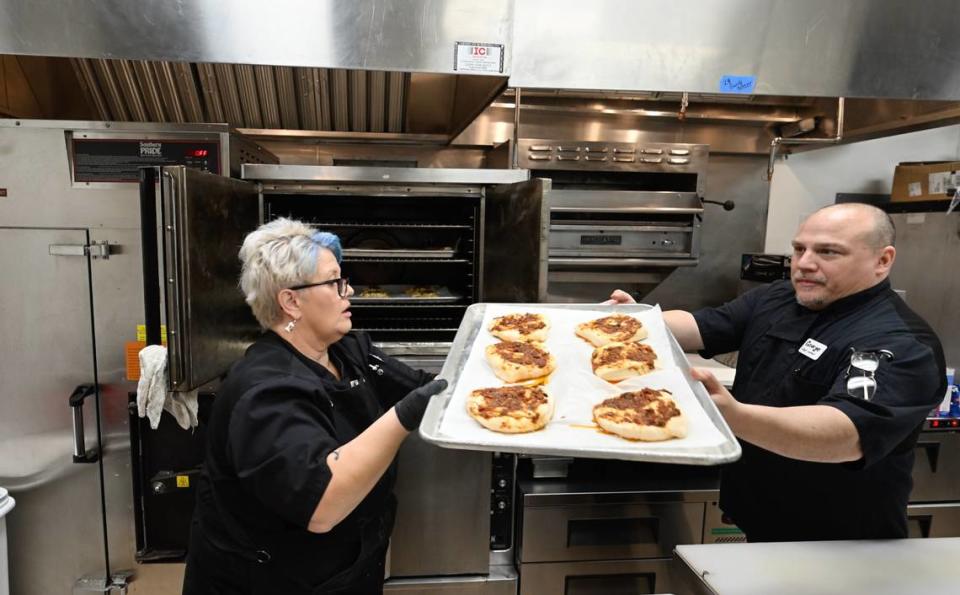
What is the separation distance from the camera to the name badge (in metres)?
1.70

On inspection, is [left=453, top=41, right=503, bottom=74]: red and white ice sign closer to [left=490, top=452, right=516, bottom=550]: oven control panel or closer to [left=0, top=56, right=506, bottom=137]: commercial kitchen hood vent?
[left=0, top=56, right=506, bottom=137]: commercial kitchen hood vent

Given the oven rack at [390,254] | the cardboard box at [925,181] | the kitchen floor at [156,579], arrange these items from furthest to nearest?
the cardboard box at [925,181], the oven rack at [390,254], the kitchen floor at [156,579]

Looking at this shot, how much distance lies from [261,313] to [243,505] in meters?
0.56

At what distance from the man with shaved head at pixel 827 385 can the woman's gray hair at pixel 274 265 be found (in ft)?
3.82

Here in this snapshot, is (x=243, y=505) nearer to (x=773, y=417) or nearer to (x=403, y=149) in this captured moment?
(x=773, y=417)

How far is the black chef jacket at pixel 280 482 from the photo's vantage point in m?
1.31

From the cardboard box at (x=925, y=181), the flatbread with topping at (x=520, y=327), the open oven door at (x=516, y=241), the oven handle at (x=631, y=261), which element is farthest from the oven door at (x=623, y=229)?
the cardboard box at (x=925, y=181)

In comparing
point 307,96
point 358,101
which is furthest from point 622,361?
point 307,96

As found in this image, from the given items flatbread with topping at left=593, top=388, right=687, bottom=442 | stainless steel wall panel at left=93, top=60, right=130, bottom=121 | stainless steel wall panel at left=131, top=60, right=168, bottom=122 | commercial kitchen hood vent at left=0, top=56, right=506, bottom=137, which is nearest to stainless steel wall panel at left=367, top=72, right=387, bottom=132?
commercial kitchen hood vent at left=0, top=56, right=506, bottom=137

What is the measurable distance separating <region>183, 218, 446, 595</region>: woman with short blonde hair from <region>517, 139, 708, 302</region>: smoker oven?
1.55 metres

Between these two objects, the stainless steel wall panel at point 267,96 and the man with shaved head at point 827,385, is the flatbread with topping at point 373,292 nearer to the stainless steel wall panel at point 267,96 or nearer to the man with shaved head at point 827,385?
the stainless steel wall panel at point 267,96

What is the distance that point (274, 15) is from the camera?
206 cm

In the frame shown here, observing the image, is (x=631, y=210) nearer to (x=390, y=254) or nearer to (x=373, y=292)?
(x=390, y=254)

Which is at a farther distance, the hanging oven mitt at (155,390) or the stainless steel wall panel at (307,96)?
the stainless steel wall panel at (307,96)
